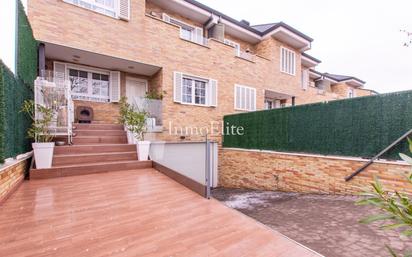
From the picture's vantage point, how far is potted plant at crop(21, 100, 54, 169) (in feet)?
14.3

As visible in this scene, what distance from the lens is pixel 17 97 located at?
4.04 meters

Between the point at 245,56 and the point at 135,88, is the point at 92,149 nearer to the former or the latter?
the point at 135,88

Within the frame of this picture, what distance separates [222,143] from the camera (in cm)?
990

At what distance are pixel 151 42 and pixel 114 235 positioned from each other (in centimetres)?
755

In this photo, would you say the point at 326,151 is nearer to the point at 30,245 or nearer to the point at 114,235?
the point at 114,235

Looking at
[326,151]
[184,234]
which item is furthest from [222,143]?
[184,234]

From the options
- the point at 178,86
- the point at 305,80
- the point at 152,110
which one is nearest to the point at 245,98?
the point at 178,86

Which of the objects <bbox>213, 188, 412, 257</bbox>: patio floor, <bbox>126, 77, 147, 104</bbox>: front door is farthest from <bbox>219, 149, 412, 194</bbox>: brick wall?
<bbox>126, 77, 147, 104</bbox>: front door

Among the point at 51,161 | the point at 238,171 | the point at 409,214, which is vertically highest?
the point at 409,214

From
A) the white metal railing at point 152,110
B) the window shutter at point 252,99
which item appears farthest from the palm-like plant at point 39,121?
the window shutter at point 252,99

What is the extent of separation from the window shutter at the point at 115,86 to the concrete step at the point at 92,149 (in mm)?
3396

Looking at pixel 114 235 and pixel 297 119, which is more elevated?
pixel 297 119

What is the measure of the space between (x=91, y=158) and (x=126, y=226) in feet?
11.5

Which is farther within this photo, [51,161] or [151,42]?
[151,42]
